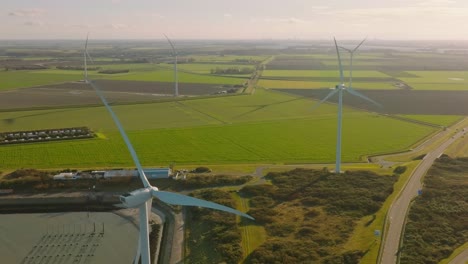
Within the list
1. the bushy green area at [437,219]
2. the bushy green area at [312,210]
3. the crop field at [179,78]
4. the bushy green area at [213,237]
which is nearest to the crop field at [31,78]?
the crop field at [179,78]

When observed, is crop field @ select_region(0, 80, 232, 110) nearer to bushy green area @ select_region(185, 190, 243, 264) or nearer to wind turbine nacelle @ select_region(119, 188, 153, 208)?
bushy green area @ select_region(185, 190, 243, 264)

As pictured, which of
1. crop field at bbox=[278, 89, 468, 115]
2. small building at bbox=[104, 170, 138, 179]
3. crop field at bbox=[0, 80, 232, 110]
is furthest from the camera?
crop field at bbox=[0, 80, 232, 110]

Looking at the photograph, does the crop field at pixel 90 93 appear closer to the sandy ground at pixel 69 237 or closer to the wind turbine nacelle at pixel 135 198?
the sandy ground at pixel 69 237

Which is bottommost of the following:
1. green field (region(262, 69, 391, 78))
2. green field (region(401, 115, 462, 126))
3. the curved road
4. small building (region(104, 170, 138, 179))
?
the curved road

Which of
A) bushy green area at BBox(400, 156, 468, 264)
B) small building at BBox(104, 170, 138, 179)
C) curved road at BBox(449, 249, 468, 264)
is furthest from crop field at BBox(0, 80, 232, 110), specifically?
curved road at BBox(449, 249, 468, 264)

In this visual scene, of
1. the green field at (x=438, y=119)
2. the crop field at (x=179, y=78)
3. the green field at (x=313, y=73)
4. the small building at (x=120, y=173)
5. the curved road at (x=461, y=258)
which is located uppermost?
the green field at (x=313, y=73)

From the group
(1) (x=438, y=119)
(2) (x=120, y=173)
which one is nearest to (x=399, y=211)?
(2) (x=120, y=173)
